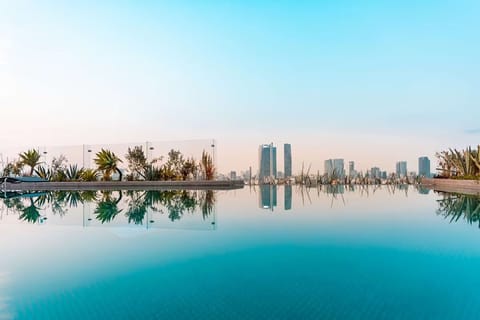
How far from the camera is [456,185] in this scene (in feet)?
45.1

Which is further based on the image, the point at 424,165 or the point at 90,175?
the point at 424,165

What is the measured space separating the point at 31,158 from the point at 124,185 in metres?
6.46

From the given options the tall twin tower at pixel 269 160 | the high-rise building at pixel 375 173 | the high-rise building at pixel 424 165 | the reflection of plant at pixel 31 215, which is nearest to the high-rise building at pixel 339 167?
the high-rise building at pixel 375 173

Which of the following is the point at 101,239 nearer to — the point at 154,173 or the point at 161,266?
the point at 161,266

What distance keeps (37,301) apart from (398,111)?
48.2 ft

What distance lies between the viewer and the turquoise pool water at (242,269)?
91.5 inches

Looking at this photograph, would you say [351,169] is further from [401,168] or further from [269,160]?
[269,160]

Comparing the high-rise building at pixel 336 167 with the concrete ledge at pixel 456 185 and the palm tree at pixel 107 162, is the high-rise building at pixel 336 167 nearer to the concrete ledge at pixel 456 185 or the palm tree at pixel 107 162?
the concrete ledge at pixel 456 185

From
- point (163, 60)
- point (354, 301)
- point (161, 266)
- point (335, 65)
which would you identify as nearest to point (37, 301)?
point (161, 266)

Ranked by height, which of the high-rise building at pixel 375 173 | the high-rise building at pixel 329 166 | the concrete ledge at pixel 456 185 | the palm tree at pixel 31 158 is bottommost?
the concrete ledge at pixel 456 185

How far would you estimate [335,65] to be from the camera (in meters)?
12.1

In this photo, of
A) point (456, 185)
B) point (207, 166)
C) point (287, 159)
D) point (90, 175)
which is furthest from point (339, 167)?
point (90, 175)

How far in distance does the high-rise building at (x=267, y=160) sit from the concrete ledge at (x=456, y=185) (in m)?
8.31

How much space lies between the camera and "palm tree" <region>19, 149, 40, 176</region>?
19.4 m
